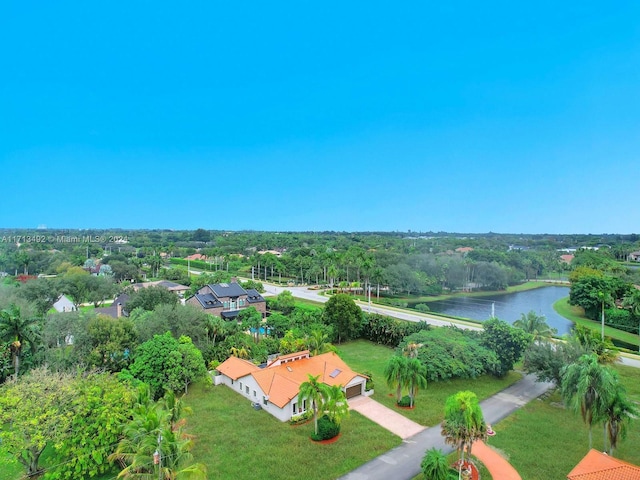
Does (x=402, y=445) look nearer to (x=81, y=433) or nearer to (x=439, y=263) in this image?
(x=81, y=433)

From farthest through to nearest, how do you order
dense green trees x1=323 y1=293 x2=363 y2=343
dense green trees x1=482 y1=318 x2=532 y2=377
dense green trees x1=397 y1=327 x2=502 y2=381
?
1. dense green trees x1=323 y1=293 x2=363 y2=343
2. dense green trees x1=482 y1=318 x2=532 y2=377
3. dense green trees x1=397 y1=327 x2=502 y2=381

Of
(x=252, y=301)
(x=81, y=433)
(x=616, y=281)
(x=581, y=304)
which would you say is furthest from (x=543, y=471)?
(x=616, y=281)

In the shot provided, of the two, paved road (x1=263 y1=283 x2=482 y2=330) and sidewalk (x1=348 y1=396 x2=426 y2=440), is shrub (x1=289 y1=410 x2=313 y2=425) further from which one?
paved road (x1=263 y1=283 x2=482 y2=330)

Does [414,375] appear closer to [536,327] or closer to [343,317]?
[536,327]

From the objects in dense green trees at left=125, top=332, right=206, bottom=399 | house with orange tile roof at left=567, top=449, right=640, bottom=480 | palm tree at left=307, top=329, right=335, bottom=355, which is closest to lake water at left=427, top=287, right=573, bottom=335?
palm tree at left=307, top=329, right=335, bottom=355

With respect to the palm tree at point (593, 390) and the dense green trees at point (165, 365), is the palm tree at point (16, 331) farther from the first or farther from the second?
the palm tree at point (593, 390)

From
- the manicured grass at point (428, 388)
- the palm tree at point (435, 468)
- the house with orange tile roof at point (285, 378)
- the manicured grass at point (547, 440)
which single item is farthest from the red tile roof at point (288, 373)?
the manicured grass at point (547, 440)
